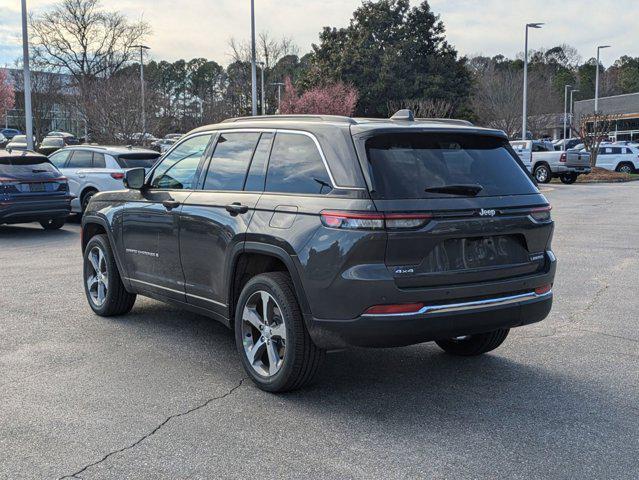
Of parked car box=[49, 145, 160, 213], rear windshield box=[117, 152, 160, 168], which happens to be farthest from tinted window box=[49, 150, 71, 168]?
rear windshield box=[117, 152, 160, 168]

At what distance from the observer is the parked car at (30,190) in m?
12.9

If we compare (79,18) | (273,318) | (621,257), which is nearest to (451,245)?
(273,318)

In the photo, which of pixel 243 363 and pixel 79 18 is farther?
pixel 79 18

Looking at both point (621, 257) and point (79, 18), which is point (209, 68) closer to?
point (79, 18)

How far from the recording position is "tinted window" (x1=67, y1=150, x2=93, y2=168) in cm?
1532

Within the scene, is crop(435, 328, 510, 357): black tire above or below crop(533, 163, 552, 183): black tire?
below

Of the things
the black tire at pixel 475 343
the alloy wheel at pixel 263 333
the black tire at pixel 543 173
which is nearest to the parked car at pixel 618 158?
the black tire at pixel 543 173

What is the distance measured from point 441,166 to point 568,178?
28474mm

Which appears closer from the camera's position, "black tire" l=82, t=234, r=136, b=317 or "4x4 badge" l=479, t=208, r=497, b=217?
"4x4 badge" l=479, t=208, r=497, b=217

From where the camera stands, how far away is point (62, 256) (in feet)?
35.1

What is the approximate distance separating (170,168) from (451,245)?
8.99ft

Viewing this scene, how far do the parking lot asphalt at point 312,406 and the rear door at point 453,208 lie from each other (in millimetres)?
877

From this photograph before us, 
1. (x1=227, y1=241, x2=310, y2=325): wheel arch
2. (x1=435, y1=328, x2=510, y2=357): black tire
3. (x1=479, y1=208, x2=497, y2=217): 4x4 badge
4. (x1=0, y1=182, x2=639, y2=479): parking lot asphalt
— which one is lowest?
(x1=0, y1=182, x2=639, y2=479): parking lot asphalt

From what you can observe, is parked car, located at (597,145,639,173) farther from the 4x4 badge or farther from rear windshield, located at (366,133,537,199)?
the 4x4 badge
